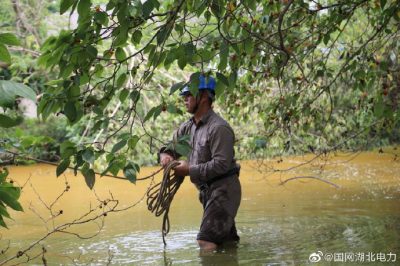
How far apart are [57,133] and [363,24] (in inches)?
382

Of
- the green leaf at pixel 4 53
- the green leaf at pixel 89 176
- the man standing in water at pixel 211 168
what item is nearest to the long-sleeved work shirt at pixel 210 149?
the man standing in water at pixel 211 168

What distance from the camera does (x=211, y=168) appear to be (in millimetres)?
5180

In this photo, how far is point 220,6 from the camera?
380cm

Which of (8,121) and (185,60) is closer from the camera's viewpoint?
(8,121)

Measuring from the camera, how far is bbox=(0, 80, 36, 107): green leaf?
202 cm

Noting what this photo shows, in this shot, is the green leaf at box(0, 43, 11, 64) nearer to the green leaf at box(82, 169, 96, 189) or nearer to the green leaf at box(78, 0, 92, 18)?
the green leaf at box(78, 0, 92, 18)

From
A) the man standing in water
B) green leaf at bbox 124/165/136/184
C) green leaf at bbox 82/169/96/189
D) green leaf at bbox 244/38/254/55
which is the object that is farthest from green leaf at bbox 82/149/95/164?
the man standing in water

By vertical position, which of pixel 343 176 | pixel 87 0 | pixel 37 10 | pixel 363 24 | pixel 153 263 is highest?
pixel 37 10

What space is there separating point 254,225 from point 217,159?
193 cm

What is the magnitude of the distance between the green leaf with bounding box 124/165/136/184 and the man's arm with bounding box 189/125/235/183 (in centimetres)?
168

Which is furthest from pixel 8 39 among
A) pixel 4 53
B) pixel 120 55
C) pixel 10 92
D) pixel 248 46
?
pixel 248 46

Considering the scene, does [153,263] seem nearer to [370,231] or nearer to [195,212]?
[370,231]

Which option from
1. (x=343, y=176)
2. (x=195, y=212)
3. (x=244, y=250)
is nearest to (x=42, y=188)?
(x=195, y=212)

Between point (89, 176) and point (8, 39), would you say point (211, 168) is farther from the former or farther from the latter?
point (8, 39)
